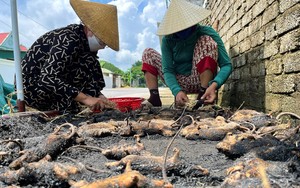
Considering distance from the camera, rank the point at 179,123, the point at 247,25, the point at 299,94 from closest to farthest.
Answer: the point at 299,94 → the point at 179,123 → the point at 247,25

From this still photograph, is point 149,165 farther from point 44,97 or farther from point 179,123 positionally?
point 44,97

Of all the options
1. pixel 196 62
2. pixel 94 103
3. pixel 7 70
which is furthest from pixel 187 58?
pixel 7 70

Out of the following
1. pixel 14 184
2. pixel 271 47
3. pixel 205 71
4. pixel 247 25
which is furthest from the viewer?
pixel 247 25

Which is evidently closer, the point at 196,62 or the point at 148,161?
the point at 148,161

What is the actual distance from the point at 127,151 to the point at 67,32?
187 centimetres

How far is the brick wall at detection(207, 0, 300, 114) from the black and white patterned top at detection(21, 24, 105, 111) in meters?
1.68

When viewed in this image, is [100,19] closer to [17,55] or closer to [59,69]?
[59,69]

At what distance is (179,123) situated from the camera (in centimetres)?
249

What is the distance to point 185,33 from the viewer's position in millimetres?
3691

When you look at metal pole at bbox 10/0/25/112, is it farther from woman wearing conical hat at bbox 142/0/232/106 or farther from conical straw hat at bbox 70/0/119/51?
woman wearing conical hat at bbox 142/0/232/106

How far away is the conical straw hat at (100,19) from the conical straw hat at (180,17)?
64cm

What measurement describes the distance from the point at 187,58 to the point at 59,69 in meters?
1.57

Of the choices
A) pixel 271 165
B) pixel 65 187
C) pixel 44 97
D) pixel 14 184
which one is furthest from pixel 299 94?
pixel 44 97

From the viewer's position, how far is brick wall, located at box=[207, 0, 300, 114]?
7.65ft
